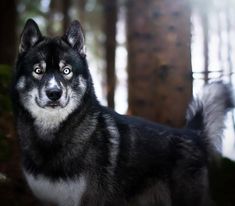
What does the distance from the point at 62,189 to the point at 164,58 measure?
2.99 m

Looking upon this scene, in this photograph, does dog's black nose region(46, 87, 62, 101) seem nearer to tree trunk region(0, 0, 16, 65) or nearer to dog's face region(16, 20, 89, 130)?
dog's face region(16, 20, 89, 130)

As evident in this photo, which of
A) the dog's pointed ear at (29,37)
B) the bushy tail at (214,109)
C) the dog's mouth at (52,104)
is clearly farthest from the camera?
the bushy tail at (214,109)

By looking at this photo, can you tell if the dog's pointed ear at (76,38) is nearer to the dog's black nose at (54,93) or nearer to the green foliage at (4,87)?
the dog's black nose at (54,93)

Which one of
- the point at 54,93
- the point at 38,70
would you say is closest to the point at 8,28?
the point at 38,70

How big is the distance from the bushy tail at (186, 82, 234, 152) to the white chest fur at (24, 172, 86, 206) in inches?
75.6

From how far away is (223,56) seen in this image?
9.80 metres

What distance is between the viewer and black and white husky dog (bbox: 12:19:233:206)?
14.8 ft

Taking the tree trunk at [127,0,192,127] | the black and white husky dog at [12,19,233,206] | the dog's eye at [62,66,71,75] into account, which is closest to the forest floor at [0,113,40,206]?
the black and white husky dog at [12,19,233,206]

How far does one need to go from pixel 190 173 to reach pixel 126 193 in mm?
815

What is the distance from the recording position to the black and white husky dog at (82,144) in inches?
178

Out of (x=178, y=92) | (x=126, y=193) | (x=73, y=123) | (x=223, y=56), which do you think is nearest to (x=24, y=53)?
(x=73, y=123)

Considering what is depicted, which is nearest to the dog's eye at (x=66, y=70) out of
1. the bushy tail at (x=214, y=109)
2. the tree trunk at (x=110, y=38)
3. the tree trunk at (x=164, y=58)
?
the bushy tail at (x=214, y=109)

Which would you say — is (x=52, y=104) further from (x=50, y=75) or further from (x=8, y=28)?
(x=8, y=28)

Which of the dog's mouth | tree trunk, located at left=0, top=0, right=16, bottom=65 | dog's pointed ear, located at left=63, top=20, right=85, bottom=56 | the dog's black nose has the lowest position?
the dog's mouth
